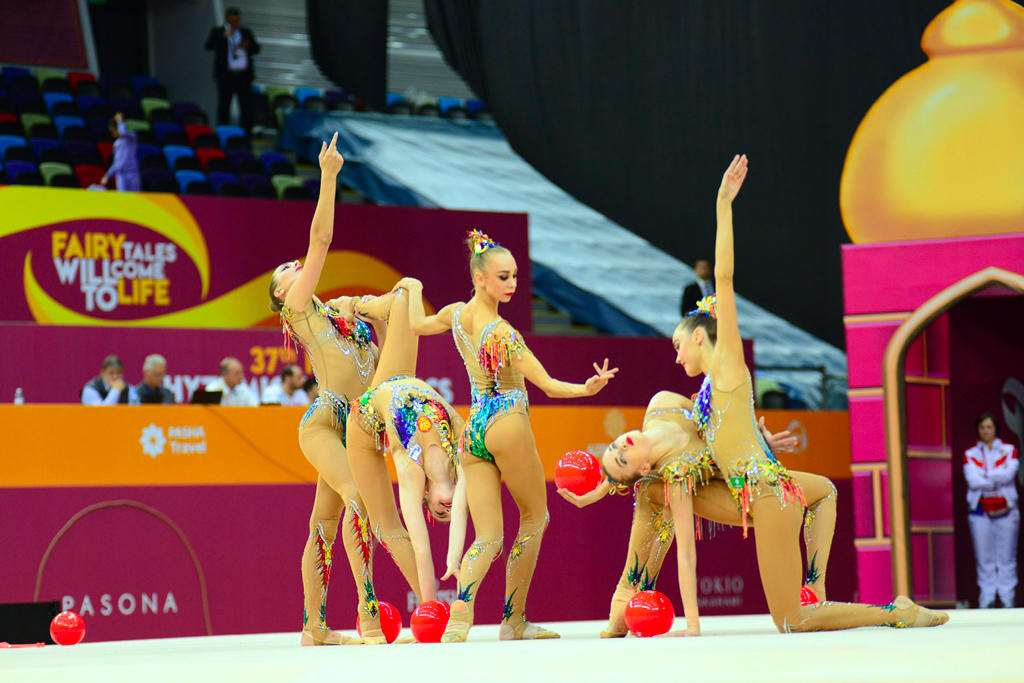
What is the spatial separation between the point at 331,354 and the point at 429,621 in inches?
49.4

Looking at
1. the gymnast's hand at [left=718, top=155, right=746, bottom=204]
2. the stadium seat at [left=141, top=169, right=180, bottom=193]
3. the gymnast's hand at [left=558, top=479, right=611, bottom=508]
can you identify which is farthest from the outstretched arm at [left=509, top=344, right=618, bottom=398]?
the stadium seat at [left=141, top=169, right=180, bottom=193]

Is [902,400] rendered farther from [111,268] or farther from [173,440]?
[111,268]

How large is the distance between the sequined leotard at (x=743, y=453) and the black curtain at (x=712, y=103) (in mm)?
8512

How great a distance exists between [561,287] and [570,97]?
1933 mm

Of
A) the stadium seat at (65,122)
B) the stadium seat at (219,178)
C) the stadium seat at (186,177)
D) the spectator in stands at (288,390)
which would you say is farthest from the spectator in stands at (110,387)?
the stadium seat at (65,122)

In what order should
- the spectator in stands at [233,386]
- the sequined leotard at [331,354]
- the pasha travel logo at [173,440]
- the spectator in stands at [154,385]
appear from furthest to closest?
the spectator in stands at [233,386] → the spectator in stands at [154,385] → the pasha travel logo at [173,440] → the sequined leotard at [331,354]

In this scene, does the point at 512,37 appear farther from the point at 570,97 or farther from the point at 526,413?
the point at 526,413

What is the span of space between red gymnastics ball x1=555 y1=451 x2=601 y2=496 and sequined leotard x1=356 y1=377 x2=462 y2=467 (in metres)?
0.45

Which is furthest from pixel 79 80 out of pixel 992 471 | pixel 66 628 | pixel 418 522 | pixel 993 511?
pixel 418 522

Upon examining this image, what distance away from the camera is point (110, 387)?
10.2 meters

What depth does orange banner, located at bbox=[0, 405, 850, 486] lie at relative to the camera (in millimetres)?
Answer: 9570

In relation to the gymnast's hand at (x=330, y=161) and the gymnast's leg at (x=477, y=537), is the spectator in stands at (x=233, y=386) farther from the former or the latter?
the gymnast's leg at (x=477, y=537)

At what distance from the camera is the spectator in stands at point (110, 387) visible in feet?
33.0

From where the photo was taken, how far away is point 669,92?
14.6m
